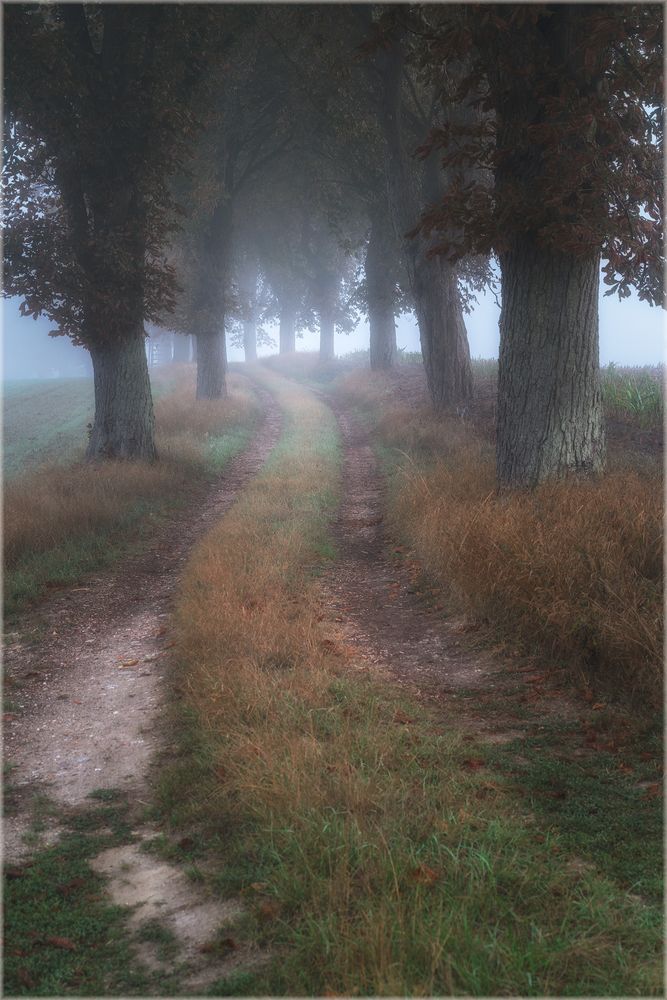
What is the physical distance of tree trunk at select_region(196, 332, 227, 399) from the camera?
2612 centimetres

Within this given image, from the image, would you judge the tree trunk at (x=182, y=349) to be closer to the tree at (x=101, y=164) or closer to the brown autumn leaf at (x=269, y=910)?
the tree at (x=101, y=164)

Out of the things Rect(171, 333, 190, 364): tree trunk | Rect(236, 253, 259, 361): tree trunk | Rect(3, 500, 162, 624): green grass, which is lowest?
Rect(3, 500, 162, 624): green grass

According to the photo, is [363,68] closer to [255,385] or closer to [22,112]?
[22,112]

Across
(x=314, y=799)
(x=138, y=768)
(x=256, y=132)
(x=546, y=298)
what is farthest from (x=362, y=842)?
(x=256, y=132)

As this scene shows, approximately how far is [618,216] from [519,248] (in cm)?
117

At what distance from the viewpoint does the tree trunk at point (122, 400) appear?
15.3 m

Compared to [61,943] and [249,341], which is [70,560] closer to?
[61,943]

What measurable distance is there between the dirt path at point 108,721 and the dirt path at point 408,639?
6.07ft

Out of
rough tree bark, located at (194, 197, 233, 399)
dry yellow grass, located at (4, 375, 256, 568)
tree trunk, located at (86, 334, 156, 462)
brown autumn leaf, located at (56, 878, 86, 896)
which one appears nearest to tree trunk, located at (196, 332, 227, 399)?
rough tree bark, located at (194, 197, 233, 399)

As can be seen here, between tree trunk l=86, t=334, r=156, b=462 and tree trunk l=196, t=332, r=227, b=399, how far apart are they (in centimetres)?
1061

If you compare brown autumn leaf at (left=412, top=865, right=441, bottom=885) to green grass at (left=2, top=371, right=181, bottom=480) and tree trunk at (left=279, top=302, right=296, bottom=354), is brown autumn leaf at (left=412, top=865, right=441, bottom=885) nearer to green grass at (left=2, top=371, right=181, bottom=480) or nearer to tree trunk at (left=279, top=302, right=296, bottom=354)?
green grass at (left=2, top=371, right=181, bottom=480)

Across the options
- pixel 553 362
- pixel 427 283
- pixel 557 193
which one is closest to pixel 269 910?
pixel 553 362

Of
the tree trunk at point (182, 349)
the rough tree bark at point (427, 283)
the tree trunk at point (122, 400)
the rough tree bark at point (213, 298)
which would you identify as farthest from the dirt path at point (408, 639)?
the tree trunk at point (182, 349)

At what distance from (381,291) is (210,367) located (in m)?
6.72
